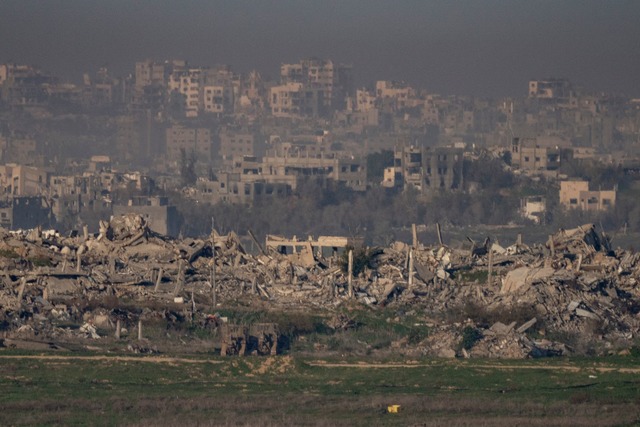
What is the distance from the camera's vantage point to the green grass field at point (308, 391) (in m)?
24.1

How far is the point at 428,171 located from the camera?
9712 cm

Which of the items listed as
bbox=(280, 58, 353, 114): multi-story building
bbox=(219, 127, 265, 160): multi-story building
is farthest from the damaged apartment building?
bbox=(280, 58, 353, 114): multi-story building

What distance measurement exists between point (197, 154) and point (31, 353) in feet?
382

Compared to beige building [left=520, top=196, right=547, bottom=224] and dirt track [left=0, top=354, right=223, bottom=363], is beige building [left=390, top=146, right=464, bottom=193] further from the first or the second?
dirt track [left=0, top=354, right=223, bottom=363]

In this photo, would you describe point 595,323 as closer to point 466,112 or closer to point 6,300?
point 6,300

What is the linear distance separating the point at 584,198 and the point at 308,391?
61.2 meters

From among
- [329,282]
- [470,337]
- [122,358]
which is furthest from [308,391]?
[329,282]

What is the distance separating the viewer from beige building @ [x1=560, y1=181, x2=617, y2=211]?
3354 inches

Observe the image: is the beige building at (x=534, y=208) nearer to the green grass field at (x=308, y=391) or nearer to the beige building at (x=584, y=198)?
the beige building at (x=584, y=198)

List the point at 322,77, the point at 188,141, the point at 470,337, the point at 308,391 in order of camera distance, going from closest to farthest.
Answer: the point at 308,391
the point at 470,337
the point at 188,141
the point at 322,77

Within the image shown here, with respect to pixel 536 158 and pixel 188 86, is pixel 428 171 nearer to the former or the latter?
pixel 536 158

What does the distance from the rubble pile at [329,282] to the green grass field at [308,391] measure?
2.66 m

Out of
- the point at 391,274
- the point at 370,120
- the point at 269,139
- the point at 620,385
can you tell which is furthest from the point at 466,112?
the point at 620,385

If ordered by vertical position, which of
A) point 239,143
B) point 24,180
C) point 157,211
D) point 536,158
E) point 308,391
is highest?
point 308,391
